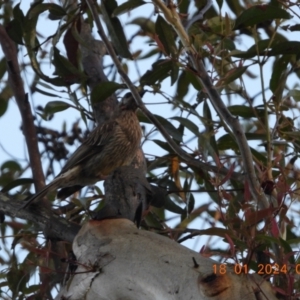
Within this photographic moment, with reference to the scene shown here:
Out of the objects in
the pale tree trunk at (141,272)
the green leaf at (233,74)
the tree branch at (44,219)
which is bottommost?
the pale tree trunk at (141,272)

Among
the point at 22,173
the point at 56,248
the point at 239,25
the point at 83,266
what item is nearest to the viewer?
the point at 83,266

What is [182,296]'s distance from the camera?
2.14 metres

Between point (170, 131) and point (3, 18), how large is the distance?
151cm

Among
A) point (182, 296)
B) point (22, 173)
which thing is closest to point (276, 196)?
point (182, 296)

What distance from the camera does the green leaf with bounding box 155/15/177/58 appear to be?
2.95 meters

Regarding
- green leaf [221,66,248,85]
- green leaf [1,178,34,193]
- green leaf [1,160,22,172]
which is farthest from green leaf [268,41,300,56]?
green leaf [1,160,22,172]

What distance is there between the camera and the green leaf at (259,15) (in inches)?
116

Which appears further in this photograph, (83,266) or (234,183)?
(234,183)

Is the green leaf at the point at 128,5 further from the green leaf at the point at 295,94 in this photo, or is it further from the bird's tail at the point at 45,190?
the bird's tail at the point at 45,190

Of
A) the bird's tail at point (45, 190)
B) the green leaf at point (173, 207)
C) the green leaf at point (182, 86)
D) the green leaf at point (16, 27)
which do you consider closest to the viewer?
the bird's tail at point (45, 190)

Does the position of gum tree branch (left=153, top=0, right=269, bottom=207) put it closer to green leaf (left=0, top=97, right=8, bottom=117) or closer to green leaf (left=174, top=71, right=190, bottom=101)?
green leaf (left=174, top=71, right=190, bottom=101)

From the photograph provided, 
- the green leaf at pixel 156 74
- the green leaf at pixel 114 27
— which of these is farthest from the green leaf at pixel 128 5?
the green leaf at pixel 156 74

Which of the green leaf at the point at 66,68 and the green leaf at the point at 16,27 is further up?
the green leaf at the point at 16,27

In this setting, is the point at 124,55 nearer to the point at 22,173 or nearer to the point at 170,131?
the point at 170,131
